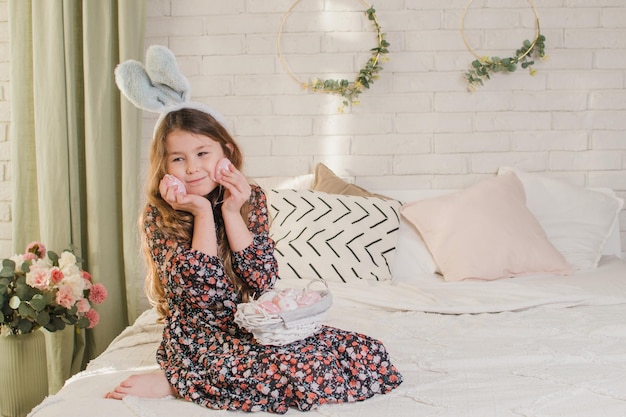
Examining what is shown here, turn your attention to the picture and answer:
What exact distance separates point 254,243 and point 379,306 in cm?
61

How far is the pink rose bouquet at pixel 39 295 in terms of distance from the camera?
6.78ft

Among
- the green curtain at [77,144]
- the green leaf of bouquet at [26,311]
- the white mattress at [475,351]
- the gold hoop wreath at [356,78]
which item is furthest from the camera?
the gold hoop wreath at [356,78]

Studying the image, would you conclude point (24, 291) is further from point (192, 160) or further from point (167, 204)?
point (192, 160)

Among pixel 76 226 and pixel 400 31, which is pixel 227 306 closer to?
pixel 76 226

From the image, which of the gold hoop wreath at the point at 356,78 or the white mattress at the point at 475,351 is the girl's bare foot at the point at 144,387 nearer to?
the white mattress at the point at 475,351

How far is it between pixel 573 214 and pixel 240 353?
1717 millimetres

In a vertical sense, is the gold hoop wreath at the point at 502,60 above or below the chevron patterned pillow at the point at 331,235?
above

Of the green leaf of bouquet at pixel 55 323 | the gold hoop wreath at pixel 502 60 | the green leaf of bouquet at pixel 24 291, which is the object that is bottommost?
the green leaf of bouquet at pixel 55 323

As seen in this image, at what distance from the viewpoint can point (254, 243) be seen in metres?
1.60

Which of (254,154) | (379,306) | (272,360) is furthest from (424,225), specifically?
(272,360)

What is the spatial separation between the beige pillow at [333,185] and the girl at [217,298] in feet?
3.12

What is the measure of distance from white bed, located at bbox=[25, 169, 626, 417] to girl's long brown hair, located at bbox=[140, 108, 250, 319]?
0.26 metres

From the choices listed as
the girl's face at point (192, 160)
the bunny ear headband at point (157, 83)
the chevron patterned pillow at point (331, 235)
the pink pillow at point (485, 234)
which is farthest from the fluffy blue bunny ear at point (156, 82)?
the pink pillow at point (485, 234)

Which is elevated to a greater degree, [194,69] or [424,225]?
[194,69]
